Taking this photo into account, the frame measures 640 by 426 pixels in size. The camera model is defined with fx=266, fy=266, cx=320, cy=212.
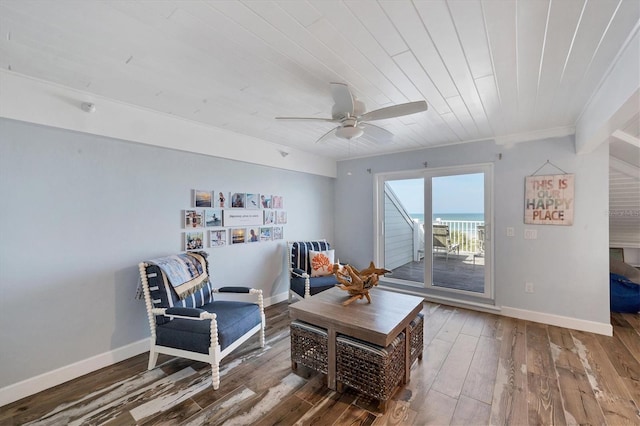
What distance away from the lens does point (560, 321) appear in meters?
3.20

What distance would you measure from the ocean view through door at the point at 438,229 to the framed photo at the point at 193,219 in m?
2.89

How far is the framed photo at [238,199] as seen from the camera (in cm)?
345

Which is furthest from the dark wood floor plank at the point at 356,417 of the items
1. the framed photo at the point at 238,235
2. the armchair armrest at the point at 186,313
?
the framed photo at the point at 238,235

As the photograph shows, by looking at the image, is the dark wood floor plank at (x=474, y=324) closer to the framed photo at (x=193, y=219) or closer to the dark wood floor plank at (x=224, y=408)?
the dark wood floor plank at (x=224, y=408)

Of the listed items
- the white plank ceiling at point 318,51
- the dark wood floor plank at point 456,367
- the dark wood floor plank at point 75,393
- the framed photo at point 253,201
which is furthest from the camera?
the framed photo at point 253,201

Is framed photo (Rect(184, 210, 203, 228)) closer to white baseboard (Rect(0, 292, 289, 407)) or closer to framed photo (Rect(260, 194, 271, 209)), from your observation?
framed photo (Rect(260, 194, 271, 209))

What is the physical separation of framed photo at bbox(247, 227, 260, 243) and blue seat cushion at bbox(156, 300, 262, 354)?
1.27 metres

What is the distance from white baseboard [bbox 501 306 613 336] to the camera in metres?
2.98

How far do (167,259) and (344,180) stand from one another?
3295 mm

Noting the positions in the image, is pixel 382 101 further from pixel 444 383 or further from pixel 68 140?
pixel 68 140

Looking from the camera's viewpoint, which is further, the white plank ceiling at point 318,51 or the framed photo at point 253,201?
the framed photo at point 253,201

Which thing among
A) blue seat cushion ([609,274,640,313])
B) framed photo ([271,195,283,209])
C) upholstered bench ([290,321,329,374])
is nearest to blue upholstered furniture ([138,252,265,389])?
upholstered bench ([290,321,329,374])

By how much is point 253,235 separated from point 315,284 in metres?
1.09

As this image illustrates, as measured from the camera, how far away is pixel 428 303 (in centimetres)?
400
